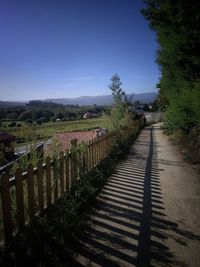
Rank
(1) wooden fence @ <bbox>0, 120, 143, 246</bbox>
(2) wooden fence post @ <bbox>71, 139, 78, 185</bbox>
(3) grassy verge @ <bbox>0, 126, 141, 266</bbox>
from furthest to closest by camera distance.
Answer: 1. (2) wooden fence post @ <bbox>71, 139, 78, 185</bbox>
2. (1) wooden fence @ <bbox>0, 120, 143, 246</bbox>
3. (3) grassy verge @ <bbox>0, 126, 141, 266</bbox>

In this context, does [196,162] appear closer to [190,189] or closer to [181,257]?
[190,189]

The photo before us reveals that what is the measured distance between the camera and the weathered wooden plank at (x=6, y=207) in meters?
3.06

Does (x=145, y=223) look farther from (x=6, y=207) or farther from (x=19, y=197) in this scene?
(x=6, y=207)

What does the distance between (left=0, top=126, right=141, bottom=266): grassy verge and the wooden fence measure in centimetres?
15

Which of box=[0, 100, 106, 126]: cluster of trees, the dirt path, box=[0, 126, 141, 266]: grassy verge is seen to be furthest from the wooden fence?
box=[0, 100, 106, 126]: cluster of trees

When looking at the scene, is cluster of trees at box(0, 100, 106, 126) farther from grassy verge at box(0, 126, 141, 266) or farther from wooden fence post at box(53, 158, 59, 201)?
grassy verge at box(0, 126, 141, 266)

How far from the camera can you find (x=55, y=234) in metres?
3.57

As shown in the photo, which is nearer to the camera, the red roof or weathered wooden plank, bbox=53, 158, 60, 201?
weathered wooden plank, bbox=53, 158, 60, 201

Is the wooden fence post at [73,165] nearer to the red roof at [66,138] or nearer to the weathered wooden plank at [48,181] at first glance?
the red roof at [66,138]

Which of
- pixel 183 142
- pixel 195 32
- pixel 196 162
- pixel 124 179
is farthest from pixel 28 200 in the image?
pixel 183 142

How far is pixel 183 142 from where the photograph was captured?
462 inches

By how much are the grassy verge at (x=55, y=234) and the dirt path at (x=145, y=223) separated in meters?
0.19

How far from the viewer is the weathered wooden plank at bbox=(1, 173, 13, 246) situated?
3.06 metres

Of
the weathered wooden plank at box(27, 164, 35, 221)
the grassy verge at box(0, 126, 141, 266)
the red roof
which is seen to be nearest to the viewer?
the grassy verge at box(0, 126, 141, 266)
